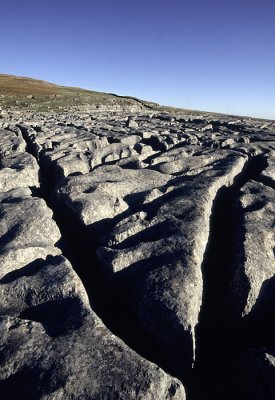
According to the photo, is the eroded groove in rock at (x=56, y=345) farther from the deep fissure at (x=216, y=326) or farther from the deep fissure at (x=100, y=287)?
the deep fissure at (x=216, y=326)

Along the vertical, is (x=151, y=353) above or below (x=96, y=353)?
below

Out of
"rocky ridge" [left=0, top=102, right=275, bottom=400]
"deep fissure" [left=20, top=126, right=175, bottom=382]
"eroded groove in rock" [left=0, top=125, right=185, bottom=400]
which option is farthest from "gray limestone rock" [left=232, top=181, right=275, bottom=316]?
"eroded groove in rock" [left=0, top=125, right=185, bottom=400]

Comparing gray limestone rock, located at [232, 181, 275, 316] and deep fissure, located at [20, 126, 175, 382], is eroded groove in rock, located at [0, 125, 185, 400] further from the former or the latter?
gray limestone rock, located at [232, 181, 275, 316]

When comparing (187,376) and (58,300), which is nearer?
(187,376)

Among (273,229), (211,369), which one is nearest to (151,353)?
(211,369)

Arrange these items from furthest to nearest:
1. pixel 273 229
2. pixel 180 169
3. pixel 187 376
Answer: pixel 180 169, pixel 273 229, pixel 187 376

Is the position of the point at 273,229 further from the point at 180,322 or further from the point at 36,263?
the point at 36,263

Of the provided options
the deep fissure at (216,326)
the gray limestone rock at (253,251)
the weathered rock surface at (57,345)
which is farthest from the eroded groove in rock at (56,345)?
the gray limestone rock at (253,251)

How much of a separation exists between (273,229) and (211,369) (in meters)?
5.20

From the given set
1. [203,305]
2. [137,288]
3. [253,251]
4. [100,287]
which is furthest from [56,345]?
[253,251]

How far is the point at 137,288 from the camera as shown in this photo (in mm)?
9125

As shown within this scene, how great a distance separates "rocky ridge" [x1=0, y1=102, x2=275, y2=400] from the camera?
7.00m

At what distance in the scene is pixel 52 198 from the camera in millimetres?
14945

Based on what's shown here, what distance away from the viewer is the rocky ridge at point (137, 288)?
276 inches
